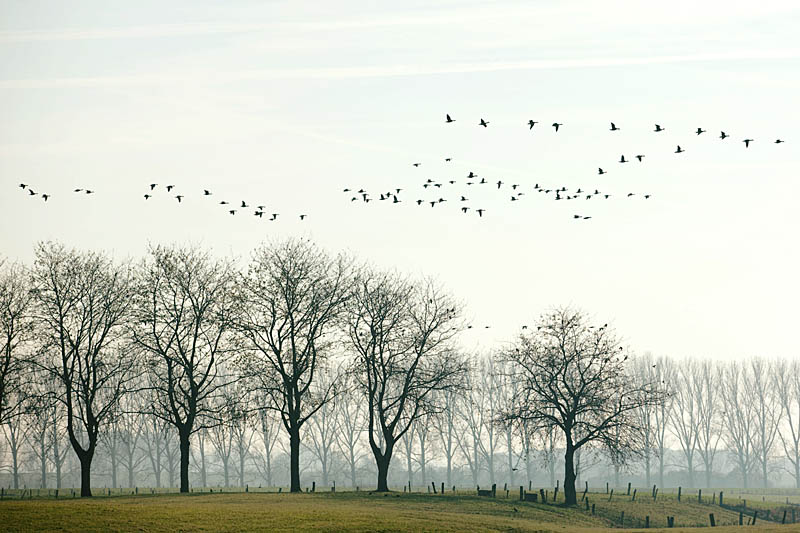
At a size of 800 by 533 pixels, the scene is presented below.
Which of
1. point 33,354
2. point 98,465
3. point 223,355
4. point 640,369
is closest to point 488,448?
point 640,369

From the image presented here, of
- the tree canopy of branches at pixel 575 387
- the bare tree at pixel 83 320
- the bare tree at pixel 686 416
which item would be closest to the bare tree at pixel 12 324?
the bare tree at pixel 83 320

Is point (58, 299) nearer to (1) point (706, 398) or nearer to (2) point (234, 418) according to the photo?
(2) point (234, 418)

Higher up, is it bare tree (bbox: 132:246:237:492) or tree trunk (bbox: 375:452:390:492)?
bare tree (bbox: 132:246:237:492)

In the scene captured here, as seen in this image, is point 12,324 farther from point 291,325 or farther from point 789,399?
point 789,399

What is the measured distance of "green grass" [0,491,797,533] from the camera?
41.2 metres

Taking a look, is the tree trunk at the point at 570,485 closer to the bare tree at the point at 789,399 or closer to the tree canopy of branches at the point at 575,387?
the tree canopy of branches at the point at 575,387

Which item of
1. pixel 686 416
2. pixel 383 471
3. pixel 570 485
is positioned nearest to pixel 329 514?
pixel 383 471

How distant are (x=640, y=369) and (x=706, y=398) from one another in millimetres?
11269

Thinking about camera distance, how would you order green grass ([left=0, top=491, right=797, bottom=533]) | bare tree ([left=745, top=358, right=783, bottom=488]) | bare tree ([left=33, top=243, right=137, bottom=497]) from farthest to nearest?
bare tree ([left=745, top=358, right=783, bottom=488]) → bare tree ([left=33, top=243, right=137, bottom=497]) → green grass ([left=0, top=491, right=797, bottom=533])

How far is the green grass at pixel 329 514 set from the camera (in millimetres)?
41250

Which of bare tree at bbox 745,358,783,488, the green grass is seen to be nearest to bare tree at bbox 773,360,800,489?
bare tree at bbox 745,358,783,488

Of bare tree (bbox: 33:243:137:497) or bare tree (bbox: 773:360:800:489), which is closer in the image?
bare tree (bbox: 33:243:137:497)

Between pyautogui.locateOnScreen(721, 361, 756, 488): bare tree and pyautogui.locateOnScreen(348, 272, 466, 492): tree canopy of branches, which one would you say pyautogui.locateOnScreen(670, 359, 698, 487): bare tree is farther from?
pyautogui.locateOnScreen(348, 272, 466, 492): tree canopy of branches

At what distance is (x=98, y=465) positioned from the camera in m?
136
